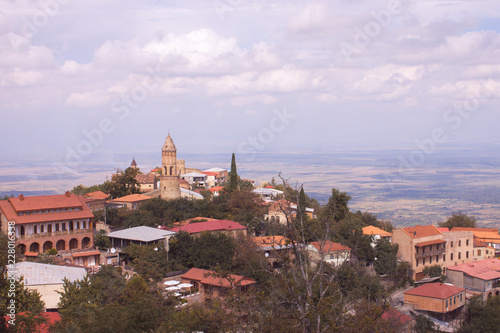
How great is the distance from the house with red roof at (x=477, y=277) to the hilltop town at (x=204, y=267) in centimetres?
8

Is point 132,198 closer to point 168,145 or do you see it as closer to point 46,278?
point 168,145

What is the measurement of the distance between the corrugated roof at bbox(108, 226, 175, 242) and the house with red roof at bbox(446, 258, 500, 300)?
19.4 m

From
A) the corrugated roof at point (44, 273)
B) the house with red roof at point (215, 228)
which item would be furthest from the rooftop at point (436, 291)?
the corrugated roof at point (44, 273)

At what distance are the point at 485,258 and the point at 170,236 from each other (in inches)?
1025

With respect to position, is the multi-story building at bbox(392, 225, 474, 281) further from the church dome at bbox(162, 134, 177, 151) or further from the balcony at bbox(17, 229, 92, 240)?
the balcony at bbox(17, 229, 92, 240)

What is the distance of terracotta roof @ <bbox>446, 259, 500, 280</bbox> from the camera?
31.6 m

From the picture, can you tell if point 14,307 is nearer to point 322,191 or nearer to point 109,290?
point 109,290

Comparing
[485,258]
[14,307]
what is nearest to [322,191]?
[485,258]

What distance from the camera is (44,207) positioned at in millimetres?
29062

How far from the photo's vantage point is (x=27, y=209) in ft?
93.6

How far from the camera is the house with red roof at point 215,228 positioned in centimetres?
3102

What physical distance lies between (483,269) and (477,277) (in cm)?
202

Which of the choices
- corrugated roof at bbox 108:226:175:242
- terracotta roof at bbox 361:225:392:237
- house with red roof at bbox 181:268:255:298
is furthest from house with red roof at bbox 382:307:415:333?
corrugated roof at bbox 108:226:175:242

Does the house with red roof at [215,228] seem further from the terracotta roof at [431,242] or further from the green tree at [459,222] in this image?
the green tree at [459,222]
